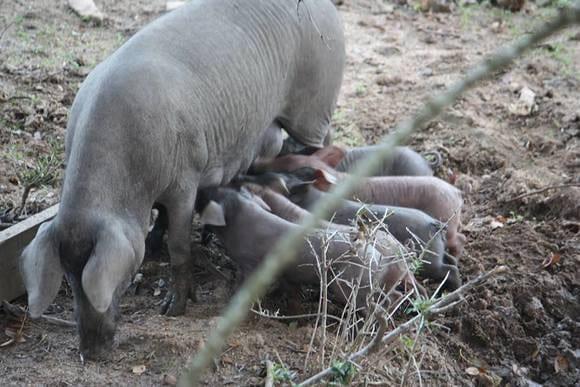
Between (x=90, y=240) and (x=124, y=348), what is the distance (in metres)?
0.53

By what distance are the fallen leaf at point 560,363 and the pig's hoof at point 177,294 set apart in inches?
71.1

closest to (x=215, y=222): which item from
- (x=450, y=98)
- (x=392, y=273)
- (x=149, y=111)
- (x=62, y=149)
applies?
(x=149, y=111)

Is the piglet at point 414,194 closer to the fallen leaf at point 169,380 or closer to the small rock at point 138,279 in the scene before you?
the small rock at point 138,279

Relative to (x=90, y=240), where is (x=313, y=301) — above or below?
below

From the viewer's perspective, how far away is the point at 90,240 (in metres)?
3.28

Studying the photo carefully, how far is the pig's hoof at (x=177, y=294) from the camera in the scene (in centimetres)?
393

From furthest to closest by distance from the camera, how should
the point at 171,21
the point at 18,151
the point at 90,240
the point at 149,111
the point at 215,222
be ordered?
the point at 18,151 < the point at 171,21 < the point at 215,222 < the point at 149,111 < the point at 90,240

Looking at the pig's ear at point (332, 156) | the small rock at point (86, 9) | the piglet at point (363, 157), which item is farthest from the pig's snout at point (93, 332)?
the small rock at point (86, 9)

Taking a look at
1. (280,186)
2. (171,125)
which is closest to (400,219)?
(280,186)

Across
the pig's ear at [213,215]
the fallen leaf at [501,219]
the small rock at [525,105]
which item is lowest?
the small rock at [525,105]

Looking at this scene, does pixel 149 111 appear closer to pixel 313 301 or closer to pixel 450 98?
pixel 313 301

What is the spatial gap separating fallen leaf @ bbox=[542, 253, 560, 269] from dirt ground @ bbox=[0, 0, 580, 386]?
0.03 ft

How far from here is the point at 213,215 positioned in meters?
3.90

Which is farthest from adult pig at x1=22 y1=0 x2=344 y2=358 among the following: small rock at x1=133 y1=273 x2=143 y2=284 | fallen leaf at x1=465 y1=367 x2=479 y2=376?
fallen leaf at x1=465 y1=367 x2=479 y2=376
